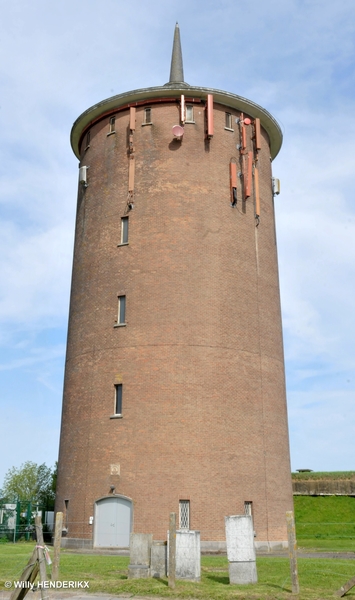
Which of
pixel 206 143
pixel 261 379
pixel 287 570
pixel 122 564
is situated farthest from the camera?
pixel 206 143

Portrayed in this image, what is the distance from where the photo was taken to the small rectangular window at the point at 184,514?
28328 millimetres

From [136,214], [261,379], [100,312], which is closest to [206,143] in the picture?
[136,214]

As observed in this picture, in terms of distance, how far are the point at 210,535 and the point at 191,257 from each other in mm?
12718

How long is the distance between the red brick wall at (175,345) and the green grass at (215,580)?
754 centimetres

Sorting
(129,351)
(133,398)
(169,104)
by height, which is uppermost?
(169,104)

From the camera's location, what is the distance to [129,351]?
31031 mm

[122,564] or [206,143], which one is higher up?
[206,143]

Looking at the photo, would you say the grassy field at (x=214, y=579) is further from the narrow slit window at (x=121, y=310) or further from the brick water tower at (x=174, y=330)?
the narrow slit window at (x=121, y=310)

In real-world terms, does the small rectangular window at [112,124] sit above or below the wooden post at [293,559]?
above

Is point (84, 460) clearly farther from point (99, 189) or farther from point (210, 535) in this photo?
point (99, 189)

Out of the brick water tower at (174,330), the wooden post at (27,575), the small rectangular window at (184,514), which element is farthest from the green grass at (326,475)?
the wooden post at (27,575)

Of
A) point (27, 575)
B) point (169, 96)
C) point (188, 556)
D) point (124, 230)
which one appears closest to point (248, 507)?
point (188, 556)

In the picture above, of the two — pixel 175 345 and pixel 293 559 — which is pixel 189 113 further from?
pixel 293 559

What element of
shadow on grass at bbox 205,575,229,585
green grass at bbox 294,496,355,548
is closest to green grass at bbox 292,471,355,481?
green grass at bbox 294,496,355,548
